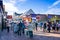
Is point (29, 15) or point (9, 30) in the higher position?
point (29, 15)

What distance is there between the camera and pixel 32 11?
30.9ft

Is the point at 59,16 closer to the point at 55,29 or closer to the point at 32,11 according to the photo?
the point at 32,11

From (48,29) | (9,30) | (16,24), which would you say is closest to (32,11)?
(16,24)

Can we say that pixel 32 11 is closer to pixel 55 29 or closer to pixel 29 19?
pixel 29 19

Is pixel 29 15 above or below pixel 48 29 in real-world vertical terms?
above

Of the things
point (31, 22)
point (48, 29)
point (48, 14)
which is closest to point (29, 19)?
point (31, 22)

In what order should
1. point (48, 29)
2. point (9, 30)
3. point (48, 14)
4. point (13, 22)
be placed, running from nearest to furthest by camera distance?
point (48, 14), point (13, 22), point (48, 29), point (9, 30)

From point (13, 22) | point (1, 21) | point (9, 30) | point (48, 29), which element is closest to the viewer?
point (13, 22)

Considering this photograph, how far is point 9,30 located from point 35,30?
2.52 m

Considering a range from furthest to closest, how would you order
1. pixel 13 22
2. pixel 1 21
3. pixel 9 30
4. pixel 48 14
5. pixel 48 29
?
pixel 1 21
pixel 9 30
pixel 48 29
pixel 13 22
pixel 48 14

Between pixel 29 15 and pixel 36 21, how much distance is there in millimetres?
423

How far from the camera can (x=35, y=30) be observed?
10258mm

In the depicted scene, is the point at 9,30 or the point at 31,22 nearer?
the point at 31,22

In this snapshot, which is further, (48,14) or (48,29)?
(48,29)
